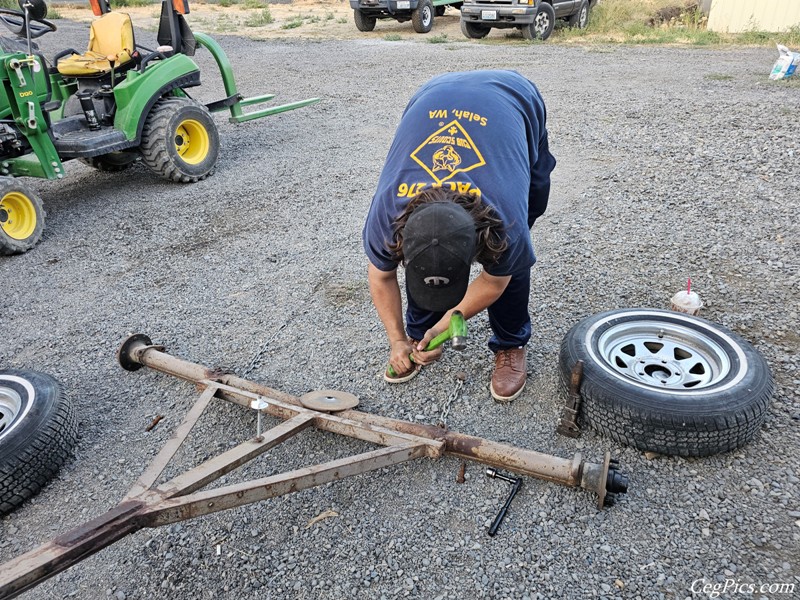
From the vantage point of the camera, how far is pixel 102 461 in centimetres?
280

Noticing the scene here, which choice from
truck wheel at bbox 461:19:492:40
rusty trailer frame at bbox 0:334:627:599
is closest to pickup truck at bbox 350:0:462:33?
truck wheel at bbox 461:19:492:40

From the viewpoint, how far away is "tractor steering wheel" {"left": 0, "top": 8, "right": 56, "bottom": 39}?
17.7ft

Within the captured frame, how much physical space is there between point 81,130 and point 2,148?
2.69 feet

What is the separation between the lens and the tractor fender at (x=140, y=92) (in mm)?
5684

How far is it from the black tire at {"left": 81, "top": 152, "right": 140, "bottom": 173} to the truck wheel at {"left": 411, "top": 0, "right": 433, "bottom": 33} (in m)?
10.4

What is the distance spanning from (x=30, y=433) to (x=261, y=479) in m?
1.09

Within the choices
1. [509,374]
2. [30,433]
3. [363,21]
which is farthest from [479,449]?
[363,21]

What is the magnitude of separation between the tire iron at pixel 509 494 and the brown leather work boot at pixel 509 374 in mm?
467

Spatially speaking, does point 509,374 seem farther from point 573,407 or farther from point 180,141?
point 180,141

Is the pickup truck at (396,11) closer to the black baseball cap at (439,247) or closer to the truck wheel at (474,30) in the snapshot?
the truck wheel at (474,30)

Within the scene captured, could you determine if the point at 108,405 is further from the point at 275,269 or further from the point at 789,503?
the point at 789,503

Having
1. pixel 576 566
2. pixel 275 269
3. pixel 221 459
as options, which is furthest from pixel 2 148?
pixel 576 566

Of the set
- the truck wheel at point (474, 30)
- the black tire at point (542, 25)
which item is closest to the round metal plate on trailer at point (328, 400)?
the black tire at point (542, 25)

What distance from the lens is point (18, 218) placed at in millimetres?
4969
